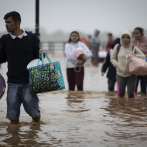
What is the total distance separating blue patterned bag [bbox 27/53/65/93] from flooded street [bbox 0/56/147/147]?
0.67m

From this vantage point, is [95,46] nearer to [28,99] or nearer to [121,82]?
[121,82]

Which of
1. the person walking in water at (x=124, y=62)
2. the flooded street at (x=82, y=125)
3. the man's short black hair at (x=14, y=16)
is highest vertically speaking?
the man's short black hair at (x=14, y=16)

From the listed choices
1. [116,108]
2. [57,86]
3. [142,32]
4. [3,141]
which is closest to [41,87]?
[57,86]

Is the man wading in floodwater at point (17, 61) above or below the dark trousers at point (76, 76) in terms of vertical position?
above

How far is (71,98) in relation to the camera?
9859 millimetres

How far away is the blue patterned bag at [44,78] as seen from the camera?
19.8ft

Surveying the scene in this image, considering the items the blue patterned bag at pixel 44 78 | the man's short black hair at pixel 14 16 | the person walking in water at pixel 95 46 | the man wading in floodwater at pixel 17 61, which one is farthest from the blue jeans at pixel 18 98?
the person walking in water at pixel 95 46

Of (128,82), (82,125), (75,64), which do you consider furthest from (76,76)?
(82,125)

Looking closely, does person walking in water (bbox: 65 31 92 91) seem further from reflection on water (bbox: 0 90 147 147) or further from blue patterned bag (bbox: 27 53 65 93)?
blue patterned bag (bbox: 27 53 65 93)

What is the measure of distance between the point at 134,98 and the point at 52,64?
13.1ft

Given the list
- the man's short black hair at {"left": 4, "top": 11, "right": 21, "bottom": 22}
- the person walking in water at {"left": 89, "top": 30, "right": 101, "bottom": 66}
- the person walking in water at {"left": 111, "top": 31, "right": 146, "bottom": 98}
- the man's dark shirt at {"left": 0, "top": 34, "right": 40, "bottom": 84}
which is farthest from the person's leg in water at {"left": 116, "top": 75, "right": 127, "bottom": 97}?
the person walking in water at {"left": 89, "top": 30, "right": 101, "bottom": 66}

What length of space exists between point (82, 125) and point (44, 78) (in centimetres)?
110

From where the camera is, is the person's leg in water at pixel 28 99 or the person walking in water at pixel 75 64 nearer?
the person's leg in water at pixel 28 99

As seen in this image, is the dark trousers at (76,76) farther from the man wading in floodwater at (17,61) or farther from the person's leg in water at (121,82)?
the man wading in floodwater at (17,61)
